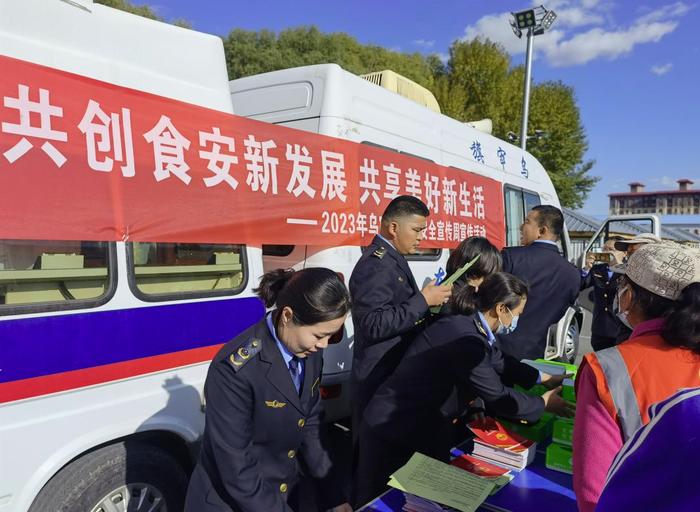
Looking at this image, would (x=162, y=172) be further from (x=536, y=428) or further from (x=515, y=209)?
(x=515, y=209)

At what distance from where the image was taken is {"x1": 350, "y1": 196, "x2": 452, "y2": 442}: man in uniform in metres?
2.83

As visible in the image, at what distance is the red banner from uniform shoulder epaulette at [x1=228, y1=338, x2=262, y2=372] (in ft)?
3.06

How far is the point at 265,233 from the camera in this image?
2.99 m

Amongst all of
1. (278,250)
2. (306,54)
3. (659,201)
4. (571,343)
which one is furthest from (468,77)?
(659,201)

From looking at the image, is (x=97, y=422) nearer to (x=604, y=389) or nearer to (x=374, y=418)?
(x=374, y=418)

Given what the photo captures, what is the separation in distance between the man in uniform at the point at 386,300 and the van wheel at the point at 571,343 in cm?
457

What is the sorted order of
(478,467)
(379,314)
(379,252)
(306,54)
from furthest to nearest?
(306,54) → (379,252) → (379,314) → (478,467)

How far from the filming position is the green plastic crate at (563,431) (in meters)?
2.18

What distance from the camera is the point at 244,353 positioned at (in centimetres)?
175

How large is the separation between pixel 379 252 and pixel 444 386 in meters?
0.92

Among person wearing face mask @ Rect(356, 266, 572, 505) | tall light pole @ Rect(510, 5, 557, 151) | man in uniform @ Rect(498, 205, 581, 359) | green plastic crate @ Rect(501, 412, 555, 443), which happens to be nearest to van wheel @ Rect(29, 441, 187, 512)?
person wearing face mask @ Rect(356, 266, 572, 505)

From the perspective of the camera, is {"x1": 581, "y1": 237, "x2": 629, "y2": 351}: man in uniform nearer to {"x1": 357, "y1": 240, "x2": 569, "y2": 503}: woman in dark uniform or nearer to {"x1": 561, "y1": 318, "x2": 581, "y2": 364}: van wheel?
{"x1": 357, "y1": 240, "x2": 569, "y2": 503}: woman in dark uniform

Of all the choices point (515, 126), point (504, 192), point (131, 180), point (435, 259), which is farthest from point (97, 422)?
point (515, 126)

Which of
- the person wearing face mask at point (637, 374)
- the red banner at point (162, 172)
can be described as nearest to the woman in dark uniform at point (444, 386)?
the person wearing face mask at point (637, 374)
